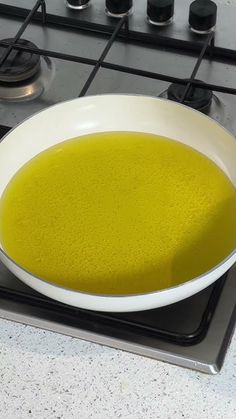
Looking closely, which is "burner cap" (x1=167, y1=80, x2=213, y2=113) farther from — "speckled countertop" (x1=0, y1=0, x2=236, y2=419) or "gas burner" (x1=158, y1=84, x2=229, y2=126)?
"speckled countertop" (x1=0, y1=0, x2=236, y2=419)

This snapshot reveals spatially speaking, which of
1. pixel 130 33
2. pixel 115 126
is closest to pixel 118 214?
pixel 115 126

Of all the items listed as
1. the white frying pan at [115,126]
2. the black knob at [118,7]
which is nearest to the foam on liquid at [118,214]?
the white frying pan at [115,126]

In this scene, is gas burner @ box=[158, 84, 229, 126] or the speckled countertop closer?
the speckled countertop

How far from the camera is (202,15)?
0.95 metres

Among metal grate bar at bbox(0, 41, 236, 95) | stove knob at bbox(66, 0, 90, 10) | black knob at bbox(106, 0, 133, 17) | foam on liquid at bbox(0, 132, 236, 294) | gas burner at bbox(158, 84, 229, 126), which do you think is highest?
black knob at bbox(106, 0, 133, 17)

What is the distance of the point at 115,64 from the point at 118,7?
107 mm

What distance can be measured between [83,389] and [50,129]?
10.6 inches

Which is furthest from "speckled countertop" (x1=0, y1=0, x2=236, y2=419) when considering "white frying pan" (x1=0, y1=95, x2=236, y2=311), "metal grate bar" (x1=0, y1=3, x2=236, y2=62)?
"metal grate bar" (x1=0, y1=3, x2=236, y2=62)

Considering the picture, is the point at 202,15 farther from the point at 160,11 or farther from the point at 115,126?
the point at 115,126

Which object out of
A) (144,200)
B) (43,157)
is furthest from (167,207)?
(43,157)

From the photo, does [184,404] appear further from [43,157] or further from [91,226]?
[43,157]

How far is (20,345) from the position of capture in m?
0.66

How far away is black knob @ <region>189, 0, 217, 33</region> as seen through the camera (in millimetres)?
948

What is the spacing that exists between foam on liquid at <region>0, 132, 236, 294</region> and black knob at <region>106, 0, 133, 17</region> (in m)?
0.26
